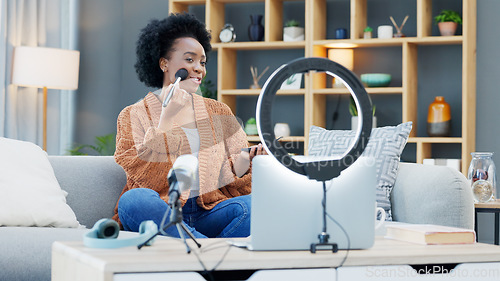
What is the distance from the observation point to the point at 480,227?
14.1 feet

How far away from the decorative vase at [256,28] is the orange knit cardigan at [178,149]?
2.25m

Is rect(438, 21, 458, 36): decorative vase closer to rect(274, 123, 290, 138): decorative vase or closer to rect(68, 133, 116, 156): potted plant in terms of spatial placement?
rect(274, 123, 290, 138): decorative vase

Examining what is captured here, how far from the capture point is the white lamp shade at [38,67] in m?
3.98

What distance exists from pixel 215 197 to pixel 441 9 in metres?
2.85

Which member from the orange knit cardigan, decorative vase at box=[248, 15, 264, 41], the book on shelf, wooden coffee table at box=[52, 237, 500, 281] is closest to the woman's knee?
the orange knit cardigan

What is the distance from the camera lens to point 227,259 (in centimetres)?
107

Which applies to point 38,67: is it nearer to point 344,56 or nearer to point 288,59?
point 288,59

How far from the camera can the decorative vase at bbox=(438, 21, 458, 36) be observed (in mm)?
4203

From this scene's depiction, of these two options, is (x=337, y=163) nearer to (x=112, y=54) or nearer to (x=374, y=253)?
(x=374, y=253)

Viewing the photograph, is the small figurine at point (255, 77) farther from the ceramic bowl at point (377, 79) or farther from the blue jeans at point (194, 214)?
the blue jeans at point (194, 214)

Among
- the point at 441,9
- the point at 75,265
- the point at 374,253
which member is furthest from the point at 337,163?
the point at 441,9

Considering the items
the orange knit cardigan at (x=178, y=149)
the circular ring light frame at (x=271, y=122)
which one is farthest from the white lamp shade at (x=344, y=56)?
the circular ring light frame at (x=271, y=122)

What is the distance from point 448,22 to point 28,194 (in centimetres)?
301

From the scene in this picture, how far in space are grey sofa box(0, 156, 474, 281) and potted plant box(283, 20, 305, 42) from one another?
216 cm
